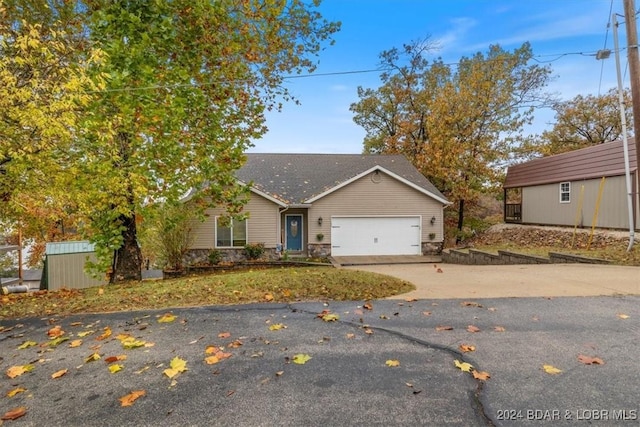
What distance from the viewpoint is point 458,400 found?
108 inches

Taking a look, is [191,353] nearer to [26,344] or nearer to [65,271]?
[26,344]

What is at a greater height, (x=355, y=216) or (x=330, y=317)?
(x=355, y=216)

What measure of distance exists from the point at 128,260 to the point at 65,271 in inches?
354

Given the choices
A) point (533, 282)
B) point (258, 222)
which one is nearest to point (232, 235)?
point (258, 222)

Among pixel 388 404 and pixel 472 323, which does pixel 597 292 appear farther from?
pixel 388 404

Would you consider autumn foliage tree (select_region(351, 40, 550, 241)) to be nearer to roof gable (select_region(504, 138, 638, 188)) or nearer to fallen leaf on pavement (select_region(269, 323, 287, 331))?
roof gable (select_region(504, 138, 638, 188))

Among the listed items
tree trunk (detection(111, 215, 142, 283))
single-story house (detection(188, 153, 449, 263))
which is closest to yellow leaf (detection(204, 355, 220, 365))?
tree trunk (detection(111, 215, 142, 283))

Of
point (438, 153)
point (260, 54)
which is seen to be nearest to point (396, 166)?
point (438, 153)

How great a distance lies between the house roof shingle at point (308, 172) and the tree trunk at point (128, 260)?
6.99 meters

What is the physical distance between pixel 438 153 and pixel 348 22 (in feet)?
33.9

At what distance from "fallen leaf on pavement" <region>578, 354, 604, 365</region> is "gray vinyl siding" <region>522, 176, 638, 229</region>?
14370mm

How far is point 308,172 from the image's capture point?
784 inches

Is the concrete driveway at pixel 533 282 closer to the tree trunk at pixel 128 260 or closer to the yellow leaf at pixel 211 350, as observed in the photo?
the yellow leaf at pixel 211 350

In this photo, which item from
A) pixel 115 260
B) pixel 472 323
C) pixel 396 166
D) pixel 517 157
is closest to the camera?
pixel 472 323
